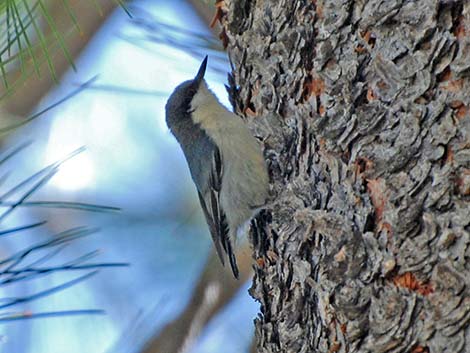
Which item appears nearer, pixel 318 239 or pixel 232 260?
pixel 318 239

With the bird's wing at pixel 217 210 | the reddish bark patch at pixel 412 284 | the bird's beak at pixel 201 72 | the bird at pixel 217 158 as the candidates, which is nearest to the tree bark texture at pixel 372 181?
the reddish bark patch at pixel 412 284

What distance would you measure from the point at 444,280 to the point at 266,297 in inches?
A: 15.5

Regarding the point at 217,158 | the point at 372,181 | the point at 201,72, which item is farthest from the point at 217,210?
the point at 372,181

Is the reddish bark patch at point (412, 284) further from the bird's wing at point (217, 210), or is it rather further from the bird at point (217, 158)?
the bird's wing at point (217, 210)

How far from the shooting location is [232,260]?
1.90 metres

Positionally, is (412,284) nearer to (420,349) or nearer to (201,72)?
(420,349)

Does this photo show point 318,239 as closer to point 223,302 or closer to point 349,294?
point 349,294

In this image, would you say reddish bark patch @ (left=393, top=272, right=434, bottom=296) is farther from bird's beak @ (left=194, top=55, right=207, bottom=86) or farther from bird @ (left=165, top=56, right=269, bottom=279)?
bird's beak @ (left=194, top=55, right=207, bottom=86)

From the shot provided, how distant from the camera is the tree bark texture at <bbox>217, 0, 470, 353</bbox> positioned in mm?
1117

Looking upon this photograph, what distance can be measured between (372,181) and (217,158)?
78 centimetres

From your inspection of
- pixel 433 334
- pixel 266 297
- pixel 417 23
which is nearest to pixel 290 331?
pixel 266 297

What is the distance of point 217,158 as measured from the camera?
76.5 inches

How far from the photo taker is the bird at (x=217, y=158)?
69.6 inches

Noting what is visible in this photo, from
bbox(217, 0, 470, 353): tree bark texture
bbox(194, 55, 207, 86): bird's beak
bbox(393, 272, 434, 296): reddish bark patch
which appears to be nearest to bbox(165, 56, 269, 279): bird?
bbox(194, 55, 207, 86): bird's beak
